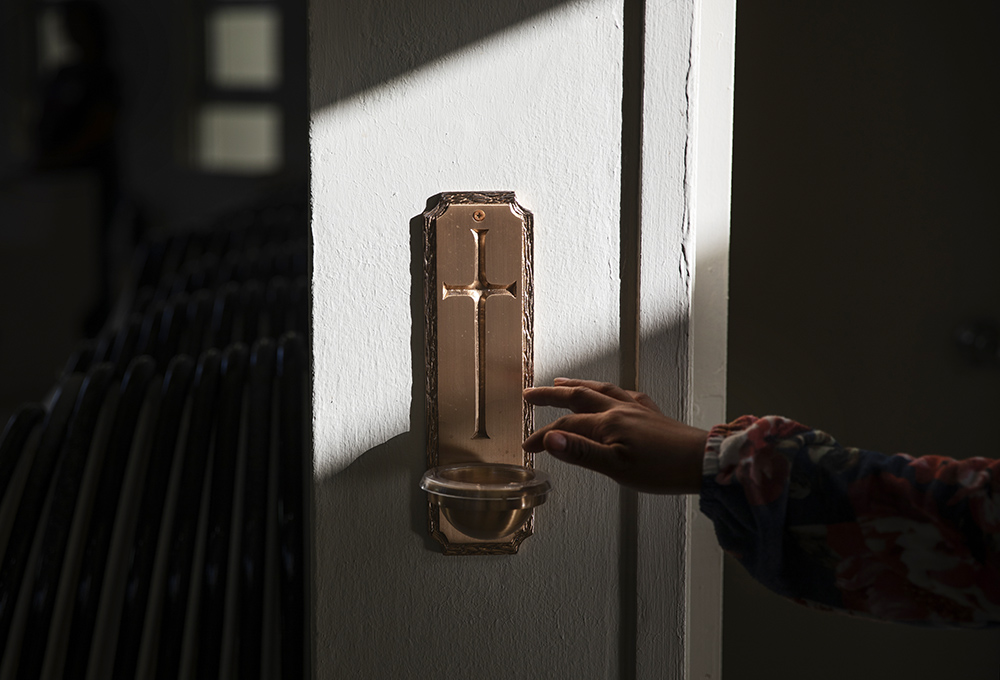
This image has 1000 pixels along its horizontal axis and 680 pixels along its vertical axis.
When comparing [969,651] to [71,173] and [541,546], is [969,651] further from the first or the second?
[71,173]

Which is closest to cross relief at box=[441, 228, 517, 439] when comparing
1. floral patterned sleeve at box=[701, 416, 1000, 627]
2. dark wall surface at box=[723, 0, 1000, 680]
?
floral patterned sleeve at box=[701, 416, 1000, 627]

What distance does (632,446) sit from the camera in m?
0.65

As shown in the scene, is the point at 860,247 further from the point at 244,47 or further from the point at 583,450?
the point at 244,47

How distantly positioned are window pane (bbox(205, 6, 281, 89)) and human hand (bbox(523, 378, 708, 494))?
18.0 ft

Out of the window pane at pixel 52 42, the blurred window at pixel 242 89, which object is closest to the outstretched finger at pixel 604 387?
the blurred window at pixel 242 89

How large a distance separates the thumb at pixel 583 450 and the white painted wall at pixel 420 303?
12cm

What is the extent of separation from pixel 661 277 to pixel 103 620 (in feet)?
2.39

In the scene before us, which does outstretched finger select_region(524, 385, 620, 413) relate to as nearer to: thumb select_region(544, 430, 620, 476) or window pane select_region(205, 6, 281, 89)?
thumb select_region(544, 430, 620, 476)

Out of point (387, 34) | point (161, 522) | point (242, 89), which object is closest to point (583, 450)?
point (387, 34)

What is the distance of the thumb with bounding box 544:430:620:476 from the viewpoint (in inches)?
25.9

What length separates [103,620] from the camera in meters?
0.90

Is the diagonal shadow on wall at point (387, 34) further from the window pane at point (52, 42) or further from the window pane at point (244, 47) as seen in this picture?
the window pane at point (52, 42)

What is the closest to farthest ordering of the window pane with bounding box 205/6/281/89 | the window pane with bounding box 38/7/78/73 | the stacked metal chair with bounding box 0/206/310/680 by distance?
the stacked metal chair with bounding box 0/206/310/680 → the window pane with bounding box 205/6/281/89 → the window pane with bounding box 38/7/78/73

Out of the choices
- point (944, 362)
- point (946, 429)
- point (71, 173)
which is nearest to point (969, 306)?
point (944, 362)
